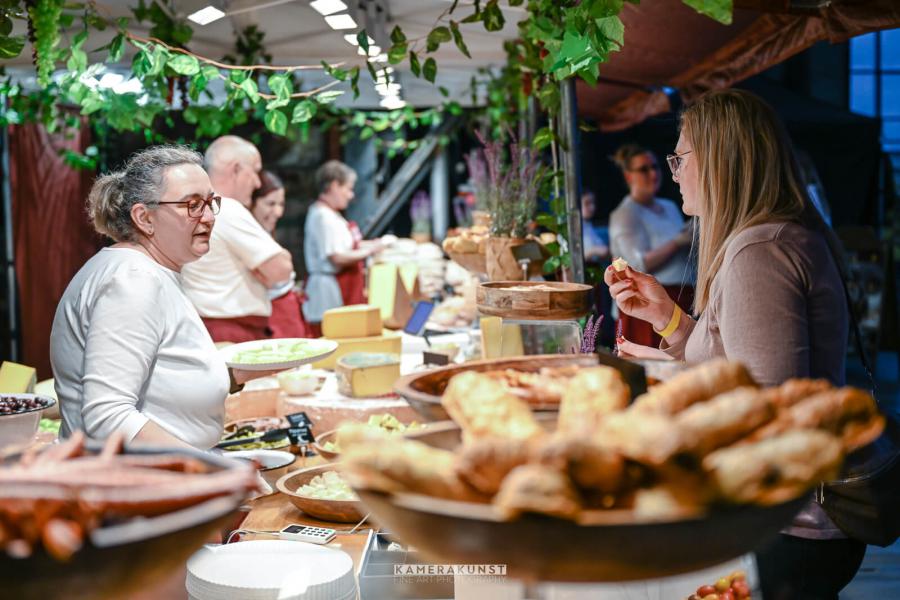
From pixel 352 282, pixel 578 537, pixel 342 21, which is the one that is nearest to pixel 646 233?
pixel 352 282

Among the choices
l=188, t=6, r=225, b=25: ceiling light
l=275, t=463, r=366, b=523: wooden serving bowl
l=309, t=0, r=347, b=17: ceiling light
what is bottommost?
l=275, t=463, r=366, b=523: wooden serving bowl

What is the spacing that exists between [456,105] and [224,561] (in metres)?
6.01

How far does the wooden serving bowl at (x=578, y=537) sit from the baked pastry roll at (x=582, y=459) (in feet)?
0.10

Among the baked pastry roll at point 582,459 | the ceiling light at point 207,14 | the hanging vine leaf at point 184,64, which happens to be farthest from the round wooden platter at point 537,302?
the ceiling light at point 207,14

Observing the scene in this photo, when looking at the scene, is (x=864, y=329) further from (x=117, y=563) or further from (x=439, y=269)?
(x=117, y=563)

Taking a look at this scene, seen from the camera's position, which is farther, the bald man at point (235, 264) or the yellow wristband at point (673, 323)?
the bald man at point (235, 264)

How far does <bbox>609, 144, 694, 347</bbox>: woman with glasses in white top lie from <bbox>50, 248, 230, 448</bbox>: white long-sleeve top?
3.87 meters

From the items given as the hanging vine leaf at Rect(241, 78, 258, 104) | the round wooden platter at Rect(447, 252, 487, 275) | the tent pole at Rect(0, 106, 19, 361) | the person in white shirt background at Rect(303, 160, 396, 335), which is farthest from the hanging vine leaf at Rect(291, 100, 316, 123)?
the tent pole at Rect(0, 106, 19, 361)

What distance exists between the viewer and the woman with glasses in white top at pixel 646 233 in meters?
5.76

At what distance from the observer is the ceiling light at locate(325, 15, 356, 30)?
3883mm

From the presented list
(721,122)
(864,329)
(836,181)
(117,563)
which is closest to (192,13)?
(721,122)

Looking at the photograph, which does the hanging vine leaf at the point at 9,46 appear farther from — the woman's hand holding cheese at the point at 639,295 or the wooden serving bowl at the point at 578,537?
the wooden serving bowl at the point at 578,537

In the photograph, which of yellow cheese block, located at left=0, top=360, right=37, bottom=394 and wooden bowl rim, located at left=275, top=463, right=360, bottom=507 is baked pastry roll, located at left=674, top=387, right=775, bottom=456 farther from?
yellow cheese block, located at left=0, top=360, right=37, bottom=394

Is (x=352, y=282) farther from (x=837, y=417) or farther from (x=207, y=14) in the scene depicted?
(x=837, y=417)
